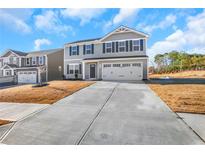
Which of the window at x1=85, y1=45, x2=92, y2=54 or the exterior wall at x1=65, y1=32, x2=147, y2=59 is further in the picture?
the window at x1=85, y1=45, x2=92, y2=54

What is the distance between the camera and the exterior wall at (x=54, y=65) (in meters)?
23.6

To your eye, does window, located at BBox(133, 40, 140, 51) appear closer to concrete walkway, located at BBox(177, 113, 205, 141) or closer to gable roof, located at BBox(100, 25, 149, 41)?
gable roof, located at BBox(100, 25, 149, 41)

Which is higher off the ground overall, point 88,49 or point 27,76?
point 88,49

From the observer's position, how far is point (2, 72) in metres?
26.1

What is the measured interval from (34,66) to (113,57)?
13.3m

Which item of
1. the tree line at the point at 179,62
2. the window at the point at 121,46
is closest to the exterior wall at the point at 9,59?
the window at the point at 121,46

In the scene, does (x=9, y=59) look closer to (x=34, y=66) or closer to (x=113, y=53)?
(x=34, y=66)

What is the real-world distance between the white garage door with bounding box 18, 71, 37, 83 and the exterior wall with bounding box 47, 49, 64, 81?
7.51 ft

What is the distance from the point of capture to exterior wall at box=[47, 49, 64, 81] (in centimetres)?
2358

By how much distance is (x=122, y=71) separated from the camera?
17406 mm

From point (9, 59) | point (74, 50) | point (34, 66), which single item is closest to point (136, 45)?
point (74, 50)

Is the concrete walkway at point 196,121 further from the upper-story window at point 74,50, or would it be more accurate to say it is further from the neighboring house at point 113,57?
the upper-story window at point 74,50

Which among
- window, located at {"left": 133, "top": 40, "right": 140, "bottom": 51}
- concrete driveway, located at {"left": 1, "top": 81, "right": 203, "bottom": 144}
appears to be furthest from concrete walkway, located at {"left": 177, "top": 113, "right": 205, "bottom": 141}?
window, located at {"left": 133, "top": 40, "right": 140, "bottom": 51}
